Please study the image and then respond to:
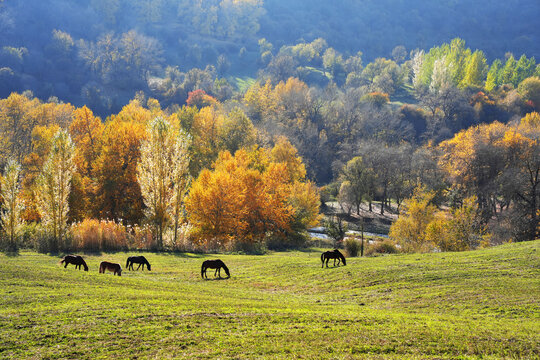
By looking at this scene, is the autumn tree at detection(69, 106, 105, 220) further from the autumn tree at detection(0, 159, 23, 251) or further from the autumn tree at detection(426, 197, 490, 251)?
the autumn tree at detection(426, 197, 490, 251)

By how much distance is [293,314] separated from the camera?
47.5 feet

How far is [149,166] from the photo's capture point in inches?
1678

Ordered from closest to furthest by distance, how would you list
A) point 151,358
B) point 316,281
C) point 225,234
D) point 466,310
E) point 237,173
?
point 151,358 → point 466,310 → point 316,281 → point 225,234 → point 237,173

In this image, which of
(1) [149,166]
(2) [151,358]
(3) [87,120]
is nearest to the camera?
(2) [151,358]

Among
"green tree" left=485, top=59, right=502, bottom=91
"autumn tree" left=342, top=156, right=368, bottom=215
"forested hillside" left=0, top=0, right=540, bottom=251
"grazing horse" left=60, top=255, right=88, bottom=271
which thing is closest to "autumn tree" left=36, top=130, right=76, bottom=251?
"forested hillside" left=0, top=0, right=540, bottom=251

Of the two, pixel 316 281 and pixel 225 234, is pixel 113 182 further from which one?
pixel 316 281

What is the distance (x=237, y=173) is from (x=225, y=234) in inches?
399

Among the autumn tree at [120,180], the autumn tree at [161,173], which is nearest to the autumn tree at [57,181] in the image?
the autumn tree at [161,173]

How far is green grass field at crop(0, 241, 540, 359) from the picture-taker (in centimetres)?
1092

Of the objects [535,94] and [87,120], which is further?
[535,94]

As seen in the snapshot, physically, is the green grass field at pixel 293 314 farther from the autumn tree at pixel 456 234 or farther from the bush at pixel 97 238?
the autumn tree at pixel 456 234

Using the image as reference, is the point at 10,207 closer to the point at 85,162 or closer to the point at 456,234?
the point at 85,162

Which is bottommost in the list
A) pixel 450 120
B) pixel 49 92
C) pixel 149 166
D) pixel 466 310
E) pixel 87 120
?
pixel 466 310

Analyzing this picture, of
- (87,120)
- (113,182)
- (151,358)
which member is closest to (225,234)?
(113,182)
